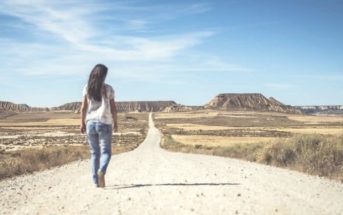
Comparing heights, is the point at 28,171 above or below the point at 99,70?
below

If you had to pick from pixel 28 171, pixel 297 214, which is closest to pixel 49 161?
pixel 28 171

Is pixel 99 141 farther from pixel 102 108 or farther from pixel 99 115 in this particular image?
pixel 102 108

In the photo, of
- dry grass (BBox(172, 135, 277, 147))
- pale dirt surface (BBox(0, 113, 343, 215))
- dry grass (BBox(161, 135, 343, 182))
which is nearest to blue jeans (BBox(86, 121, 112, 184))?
pale dirt surface (BBox(0, 113, 343, 215))

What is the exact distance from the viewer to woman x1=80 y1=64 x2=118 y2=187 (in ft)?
31.8

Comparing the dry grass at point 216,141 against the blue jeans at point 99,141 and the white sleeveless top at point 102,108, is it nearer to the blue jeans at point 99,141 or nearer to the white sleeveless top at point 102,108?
the blue jeans at point 99,141

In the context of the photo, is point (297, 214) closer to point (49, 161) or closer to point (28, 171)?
point (28, 171)

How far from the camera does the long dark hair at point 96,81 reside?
9.64 metres

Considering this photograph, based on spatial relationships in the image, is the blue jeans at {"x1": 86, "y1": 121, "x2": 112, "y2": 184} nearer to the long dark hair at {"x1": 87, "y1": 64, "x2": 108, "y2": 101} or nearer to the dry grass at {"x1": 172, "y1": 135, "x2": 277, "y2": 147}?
the long dark hair at {"x1": 87, "y1": 64, "x2": 108, "y2": 101}

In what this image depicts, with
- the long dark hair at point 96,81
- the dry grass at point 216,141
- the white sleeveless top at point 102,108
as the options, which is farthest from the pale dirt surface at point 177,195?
the dry grass at point 216,141

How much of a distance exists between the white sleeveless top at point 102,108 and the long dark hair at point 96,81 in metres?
0.11

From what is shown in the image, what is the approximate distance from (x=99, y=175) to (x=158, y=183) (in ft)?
4.66

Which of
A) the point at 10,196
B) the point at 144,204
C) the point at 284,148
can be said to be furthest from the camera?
the point at 284,148

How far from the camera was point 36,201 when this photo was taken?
28.3 feet

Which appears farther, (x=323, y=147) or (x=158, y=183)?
(x=323, y=147)
